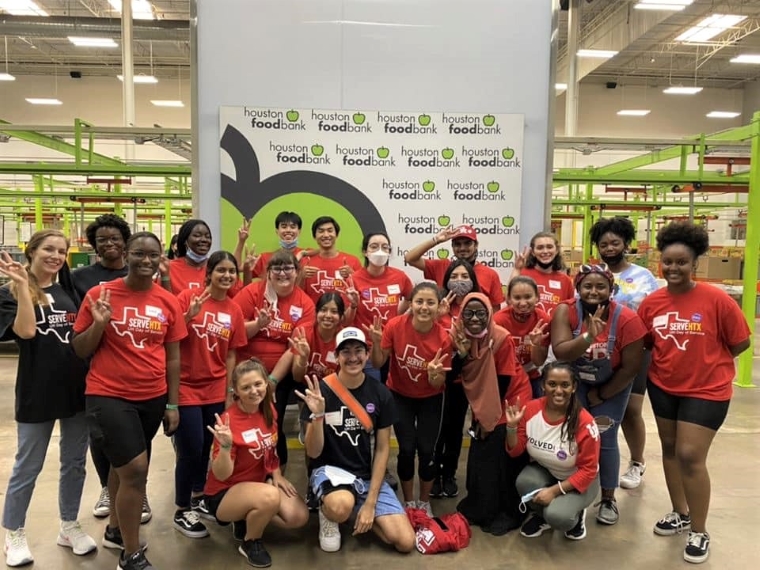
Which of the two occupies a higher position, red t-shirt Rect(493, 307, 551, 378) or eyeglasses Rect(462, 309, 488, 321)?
eyeglasses Rect(462, 309, 488, 321)

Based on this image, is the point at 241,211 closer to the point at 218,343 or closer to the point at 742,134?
the point at 218,343

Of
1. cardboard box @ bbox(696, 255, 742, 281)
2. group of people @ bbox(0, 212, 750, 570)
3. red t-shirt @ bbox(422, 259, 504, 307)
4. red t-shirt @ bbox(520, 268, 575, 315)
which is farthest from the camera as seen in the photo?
cardboard box @ bbox(696, 255, 742, 281)

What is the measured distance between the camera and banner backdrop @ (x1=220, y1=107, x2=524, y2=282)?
3.99 m

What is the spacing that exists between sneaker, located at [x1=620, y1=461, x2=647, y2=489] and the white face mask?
7.12 feet

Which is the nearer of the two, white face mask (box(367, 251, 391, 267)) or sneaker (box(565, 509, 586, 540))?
sneaker (box(565, 509, 586, 540))

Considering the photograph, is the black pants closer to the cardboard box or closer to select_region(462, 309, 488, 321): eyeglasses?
select_region(462, 309, 488, 321): eyeglasses

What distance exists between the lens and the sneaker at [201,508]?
3053mm

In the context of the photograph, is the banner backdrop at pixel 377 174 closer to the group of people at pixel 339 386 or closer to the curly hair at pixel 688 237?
the group of people at pixel 339 386

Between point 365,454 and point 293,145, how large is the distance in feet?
7.55

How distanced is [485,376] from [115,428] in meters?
1.80

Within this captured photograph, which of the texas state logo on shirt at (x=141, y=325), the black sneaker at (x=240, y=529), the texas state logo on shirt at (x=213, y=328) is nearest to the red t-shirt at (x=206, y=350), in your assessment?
the texas state logo on shirt at (x=213, y=328)

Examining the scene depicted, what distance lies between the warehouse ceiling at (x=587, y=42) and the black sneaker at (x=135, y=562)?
988 cm

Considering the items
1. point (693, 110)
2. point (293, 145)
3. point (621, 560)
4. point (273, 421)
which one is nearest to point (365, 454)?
point (273, 421)

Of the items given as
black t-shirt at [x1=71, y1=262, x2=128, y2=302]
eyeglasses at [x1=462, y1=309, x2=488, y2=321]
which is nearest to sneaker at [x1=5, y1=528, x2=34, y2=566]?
black t-shirt at [x1=71, y1=262, x2=128, y2=302]
